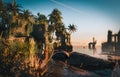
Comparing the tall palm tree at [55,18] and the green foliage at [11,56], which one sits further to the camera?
the tall palm tree at [55,18]

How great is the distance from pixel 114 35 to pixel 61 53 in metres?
143

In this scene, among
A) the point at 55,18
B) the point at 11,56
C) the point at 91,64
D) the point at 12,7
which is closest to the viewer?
the point at 11,56

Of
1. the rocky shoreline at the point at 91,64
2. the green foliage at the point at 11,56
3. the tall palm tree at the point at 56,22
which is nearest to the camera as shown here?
the green foliage at the point at 11,56

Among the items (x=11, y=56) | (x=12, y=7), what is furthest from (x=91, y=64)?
(x=12, y=7)

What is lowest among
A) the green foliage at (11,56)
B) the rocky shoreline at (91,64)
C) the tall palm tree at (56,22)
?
the rocky shoreline at (91,64)

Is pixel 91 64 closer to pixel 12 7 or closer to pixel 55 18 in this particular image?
pixel 12 7

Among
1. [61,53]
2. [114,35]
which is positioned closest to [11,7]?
[61,53]

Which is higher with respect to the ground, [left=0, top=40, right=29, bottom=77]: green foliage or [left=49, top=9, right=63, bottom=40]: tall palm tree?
[left=49, top=9, right=63, bottom=40]: tall palm tree

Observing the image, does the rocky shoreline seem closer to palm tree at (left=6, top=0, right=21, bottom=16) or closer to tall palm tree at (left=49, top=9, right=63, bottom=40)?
palm tree at (left=6, top=0, right=21, bottom=16)

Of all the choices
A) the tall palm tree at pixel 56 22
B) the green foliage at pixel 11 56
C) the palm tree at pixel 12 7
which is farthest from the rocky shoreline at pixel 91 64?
the tall palm tree at pixel 56 22

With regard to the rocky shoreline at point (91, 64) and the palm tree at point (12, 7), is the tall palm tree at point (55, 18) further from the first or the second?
the rocky shoreline at point (91, 64)

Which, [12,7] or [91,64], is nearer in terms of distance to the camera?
[91,64]

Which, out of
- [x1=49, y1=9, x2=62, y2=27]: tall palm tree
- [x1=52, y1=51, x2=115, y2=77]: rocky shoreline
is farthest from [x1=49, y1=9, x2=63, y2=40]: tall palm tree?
[x1=52, y1=51, x2=115, y2=77]: rocky shoreline

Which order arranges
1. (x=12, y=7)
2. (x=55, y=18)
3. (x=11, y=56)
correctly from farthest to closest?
(x=55, y=18) → (x=12, y=7) → (x=11, y=56)
